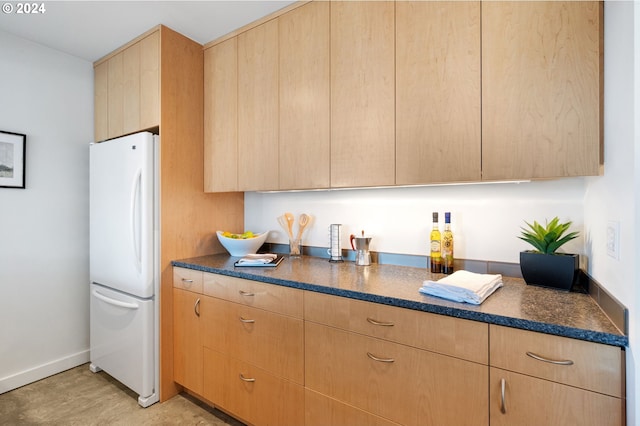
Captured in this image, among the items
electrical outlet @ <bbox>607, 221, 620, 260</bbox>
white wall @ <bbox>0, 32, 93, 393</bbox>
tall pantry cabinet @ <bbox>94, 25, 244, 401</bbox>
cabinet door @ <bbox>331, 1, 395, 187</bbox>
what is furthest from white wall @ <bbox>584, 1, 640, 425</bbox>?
white wall @ <bbox>0, 32, 93, 393</bbox>

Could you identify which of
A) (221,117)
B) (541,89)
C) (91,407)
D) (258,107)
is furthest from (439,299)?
(91,407)

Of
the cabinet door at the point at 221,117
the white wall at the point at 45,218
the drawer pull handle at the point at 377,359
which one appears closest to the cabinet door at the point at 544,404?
the drawer pull handle at the point at 377,359

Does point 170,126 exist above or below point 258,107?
below

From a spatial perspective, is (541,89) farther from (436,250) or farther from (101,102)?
(101,102)

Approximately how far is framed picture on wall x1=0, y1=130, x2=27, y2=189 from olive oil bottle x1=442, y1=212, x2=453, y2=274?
2932 millimetres

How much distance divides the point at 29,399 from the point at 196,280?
1.46 meters

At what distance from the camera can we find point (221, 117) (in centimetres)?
229

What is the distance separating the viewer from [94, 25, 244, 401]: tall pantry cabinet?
2139 millimetres

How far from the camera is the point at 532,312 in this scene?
3.55 feet

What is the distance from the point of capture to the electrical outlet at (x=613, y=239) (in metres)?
1.00

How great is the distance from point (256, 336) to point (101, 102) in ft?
7.77

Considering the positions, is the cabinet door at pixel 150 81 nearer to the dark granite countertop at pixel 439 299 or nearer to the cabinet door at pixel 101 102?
the cabinet door at pixel 101 102

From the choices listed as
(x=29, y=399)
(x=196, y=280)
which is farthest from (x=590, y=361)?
(x=29, y=399)

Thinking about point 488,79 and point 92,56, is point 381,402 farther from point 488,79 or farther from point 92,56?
point 92,56
